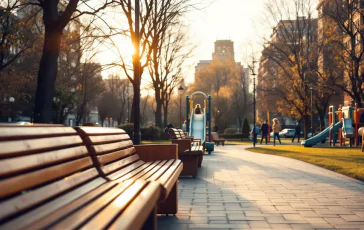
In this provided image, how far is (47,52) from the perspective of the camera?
13.2 metres

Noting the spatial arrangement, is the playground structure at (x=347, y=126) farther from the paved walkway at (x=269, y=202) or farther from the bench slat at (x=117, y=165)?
the bench slat at (x=117, y=165)

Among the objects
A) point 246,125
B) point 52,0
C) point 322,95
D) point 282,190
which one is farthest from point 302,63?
point 282,190

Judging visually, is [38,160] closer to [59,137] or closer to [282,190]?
[59,137]

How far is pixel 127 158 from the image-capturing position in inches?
226

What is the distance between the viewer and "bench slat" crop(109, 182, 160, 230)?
235 centimetres

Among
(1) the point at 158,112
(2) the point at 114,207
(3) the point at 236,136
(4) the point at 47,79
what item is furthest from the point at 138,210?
(3) the point at 236,136

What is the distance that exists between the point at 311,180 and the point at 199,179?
2.35 m

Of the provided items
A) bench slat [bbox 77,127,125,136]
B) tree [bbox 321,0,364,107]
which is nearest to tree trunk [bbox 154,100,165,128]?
tree [bbox 321,0,364,107]

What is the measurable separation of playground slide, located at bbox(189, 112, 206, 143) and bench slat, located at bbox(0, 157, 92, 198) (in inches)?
→ 832

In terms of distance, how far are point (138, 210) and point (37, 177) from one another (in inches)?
24.5

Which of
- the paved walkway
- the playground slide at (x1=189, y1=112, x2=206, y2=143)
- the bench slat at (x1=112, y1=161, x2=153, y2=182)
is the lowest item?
the paved walkway

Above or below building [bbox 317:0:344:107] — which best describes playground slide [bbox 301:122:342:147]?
below

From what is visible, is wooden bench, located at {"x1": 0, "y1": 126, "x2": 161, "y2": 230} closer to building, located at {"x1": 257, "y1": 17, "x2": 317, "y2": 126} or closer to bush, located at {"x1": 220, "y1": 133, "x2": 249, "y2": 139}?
building, located at {"x1": 257, "y1": 17, "x2": 317, "y2": 126}

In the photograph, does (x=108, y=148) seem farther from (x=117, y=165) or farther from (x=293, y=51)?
(x=293, y=51)
